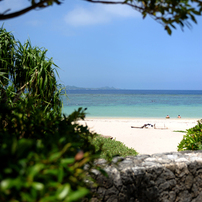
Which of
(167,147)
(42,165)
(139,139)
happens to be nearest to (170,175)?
(42,165)

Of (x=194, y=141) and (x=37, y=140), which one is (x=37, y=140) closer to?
(x=37, y=140)

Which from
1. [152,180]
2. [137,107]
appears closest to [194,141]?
[152,180]

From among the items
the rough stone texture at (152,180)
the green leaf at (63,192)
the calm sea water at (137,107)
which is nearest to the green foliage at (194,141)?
the rough stone texture at (152,180)

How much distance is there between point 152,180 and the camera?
10.5 feet

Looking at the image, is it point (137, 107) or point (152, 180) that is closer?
point (152, 180)

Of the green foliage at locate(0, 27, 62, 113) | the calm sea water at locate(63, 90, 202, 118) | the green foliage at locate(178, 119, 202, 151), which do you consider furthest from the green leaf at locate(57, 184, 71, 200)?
the green foliage at locate(178, 119, 202, 151)

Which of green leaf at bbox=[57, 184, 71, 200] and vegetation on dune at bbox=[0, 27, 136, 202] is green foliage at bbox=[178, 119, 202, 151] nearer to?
vegetation on dune at bbox=[0, 27, 136, 202]

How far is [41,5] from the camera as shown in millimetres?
1613

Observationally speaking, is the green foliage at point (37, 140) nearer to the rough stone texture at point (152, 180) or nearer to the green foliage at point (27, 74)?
the green foliage at point (27, 74)

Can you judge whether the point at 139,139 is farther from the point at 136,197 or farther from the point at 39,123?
the point at 39,123

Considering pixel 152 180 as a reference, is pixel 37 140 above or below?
above

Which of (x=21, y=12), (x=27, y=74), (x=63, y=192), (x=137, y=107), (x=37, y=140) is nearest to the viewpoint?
(x=63, y=192)

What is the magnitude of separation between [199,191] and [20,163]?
353 cm

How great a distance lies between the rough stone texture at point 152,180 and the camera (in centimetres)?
303
